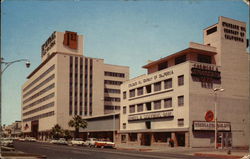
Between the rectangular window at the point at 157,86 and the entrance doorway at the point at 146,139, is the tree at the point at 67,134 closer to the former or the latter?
the entrance doorway at the point at 146,139

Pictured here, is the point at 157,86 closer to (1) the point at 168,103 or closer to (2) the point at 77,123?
(1) the point at 168,103

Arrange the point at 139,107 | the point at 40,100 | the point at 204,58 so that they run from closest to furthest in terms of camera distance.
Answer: the point at 204,58 → the point at 139,107 → the point at 40,100

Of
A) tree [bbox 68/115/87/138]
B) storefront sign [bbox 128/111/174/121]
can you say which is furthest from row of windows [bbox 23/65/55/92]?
storefront sign [bbox 128/111/174/121]

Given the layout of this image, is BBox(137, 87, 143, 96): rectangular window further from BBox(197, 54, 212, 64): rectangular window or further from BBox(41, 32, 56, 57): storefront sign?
BBox(41, 32, 56, 57): storefront sign

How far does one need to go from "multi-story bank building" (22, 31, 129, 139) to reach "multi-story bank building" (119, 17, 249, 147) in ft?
113

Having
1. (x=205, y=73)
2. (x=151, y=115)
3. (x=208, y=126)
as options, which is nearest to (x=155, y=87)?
(x=151, y=115)

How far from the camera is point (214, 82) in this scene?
2312 inches

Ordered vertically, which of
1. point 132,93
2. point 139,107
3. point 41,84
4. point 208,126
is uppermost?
point 41,84

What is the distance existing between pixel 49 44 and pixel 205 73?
75602mm

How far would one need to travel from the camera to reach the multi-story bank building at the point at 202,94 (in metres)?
56.5

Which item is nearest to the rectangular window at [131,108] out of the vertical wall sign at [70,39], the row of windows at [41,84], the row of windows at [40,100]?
the row of windows at [40,100]

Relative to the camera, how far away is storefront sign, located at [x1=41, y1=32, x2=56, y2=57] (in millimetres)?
114250

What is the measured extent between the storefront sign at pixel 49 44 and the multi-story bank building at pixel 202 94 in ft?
178

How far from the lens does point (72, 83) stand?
109 metres
